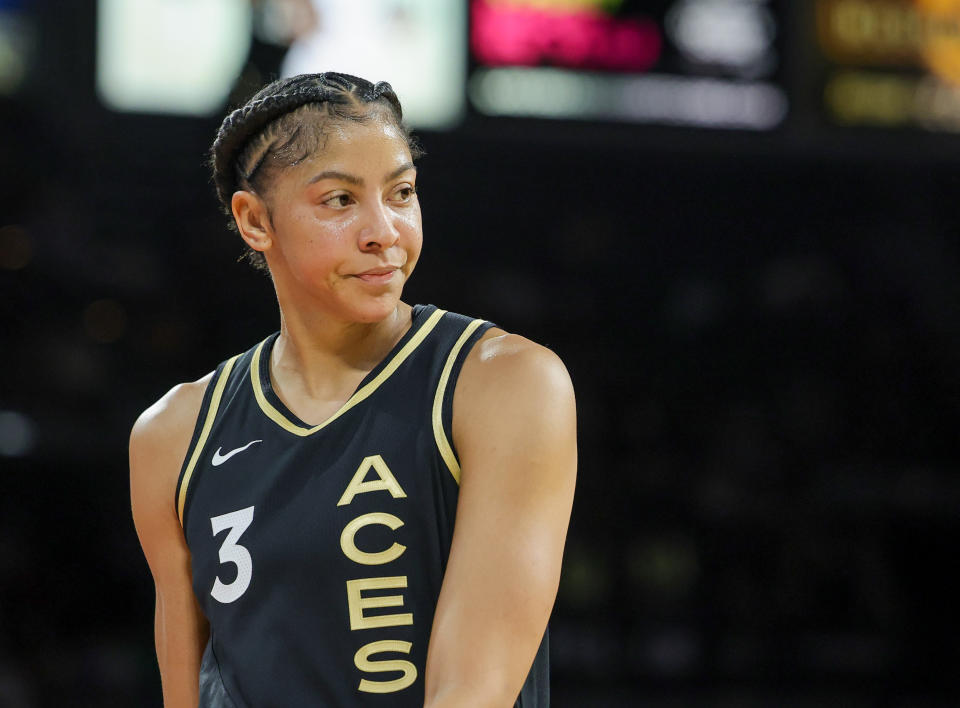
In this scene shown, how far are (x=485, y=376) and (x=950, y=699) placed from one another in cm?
528

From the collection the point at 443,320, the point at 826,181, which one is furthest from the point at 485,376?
the point at 826,181

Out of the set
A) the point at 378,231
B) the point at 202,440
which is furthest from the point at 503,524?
the point at 202,440

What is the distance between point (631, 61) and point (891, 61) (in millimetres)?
1048

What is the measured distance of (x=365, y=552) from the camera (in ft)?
5.24

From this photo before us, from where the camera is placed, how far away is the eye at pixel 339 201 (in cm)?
168

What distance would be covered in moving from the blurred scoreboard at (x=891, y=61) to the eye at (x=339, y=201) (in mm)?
3675

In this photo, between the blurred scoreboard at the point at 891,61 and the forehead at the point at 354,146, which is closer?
the forehead at the point at 354,146

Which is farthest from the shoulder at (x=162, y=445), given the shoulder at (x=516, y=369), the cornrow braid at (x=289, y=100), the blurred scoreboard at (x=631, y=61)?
the blurred scoreboard at (x=631, y=61)

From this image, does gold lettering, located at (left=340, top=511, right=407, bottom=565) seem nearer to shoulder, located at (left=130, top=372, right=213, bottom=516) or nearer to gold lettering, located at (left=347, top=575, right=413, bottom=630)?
gold lettering, located at (left=347, top=575, right=413, bottom=630)

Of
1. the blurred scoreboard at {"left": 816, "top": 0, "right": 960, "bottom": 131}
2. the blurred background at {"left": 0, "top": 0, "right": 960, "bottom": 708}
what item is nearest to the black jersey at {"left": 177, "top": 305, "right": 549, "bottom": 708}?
the blurred background at {"left": 0, "top": 0, "right": 960, "bottom": 708}

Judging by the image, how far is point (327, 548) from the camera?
161 cm

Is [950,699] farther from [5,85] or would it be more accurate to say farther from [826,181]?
[5,85]

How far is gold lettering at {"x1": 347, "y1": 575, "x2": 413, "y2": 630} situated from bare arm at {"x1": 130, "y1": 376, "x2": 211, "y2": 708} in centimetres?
36

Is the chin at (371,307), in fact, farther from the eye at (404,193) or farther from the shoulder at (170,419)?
the shoulder at (170,419)
